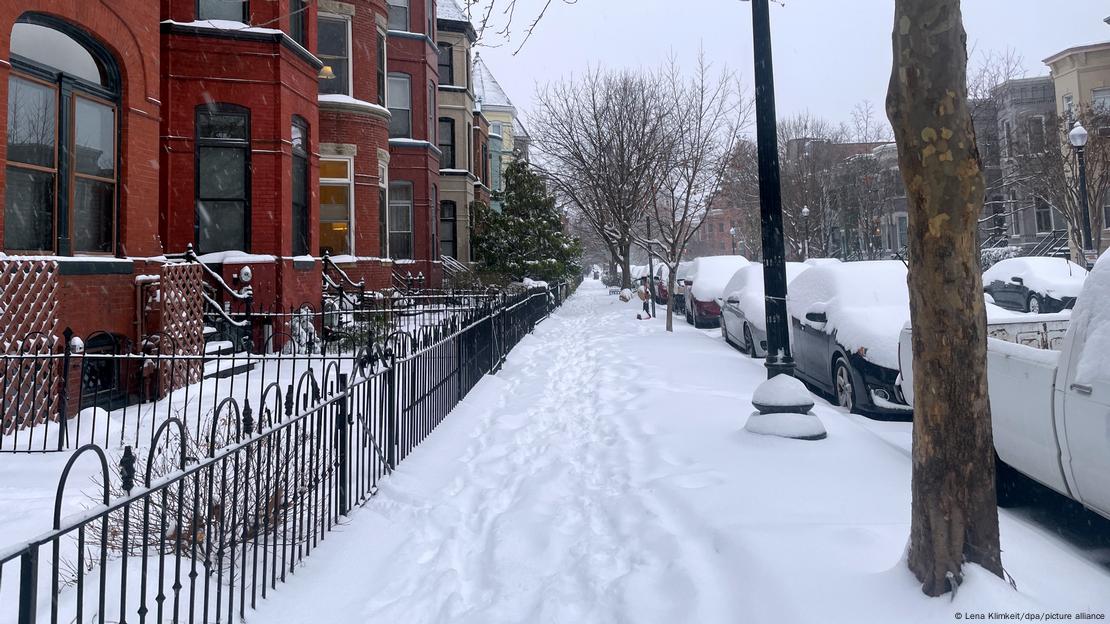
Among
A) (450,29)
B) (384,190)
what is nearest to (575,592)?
(384,190)

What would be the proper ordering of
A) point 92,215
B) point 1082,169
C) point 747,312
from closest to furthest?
point 92,215
point 747,312
point 1082,169

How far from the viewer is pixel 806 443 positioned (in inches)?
242

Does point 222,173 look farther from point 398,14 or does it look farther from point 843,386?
point 398,14

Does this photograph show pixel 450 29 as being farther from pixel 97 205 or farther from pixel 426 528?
pixel 426 528

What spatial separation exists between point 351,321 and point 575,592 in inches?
450

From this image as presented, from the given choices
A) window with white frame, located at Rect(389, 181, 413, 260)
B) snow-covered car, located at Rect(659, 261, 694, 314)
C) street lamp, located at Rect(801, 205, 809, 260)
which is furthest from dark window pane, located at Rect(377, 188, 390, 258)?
street lamp, located at Rect(801, 205, 809, 260)

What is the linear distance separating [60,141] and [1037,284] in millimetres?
23301

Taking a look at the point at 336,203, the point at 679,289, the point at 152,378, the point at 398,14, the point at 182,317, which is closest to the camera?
the point at 152,378

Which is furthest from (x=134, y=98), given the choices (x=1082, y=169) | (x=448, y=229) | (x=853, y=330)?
(x=1082, y=169)

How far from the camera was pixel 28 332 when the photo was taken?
25.0 ft

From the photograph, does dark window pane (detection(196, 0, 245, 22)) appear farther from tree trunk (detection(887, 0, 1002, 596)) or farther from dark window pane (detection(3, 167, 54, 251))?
tree trunk (detection(887, 0, 1002, 596))

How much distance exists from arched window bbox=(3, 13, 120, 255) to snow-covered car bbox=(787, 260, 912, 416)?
9.24m

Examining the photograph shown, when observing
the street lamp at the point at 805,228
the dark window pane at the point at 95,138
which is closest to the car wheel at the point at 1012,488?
the dark window pane at the point at 95,138

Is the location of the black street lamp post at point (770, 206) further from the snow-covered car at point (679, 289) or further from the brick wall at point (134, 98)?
the snow-covered car at point (679, 289)
